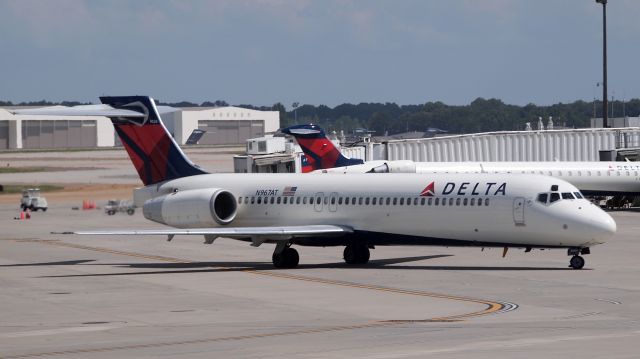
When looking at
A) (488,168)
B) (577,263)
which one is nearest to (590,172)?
(488,168)

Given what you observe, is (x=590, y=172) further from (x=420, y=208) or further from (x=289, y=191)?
(x=420, y=208)

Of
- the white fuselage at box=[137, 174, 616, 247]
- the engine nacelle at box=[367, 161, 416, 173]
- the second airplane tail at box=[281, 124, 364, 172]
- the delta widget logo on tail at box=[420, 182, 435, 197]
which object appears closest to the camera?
the white fuselage at box=[137, 174, 616, 247]

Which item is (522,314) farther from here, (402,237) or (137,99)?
(137,99)

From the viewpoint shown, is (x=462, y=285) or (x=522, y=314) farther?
(x=462, y=285)

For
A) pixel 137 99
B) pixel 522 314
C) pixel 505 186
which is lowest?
pixel 522 314

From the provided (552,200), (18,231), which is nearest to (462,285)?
(552,200)

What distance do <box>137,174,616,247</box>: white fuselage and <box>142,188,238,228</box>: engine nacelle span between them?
46 millimetres

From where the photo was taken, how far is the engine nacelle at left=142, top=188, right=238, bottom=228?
4175 cm

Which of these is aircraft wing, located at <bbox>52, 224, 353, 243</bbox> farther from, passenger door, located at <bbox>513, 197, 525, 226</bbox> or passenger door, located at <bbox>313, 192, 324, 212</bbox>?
passenger door, located at <bbox>513, 197, 525, 226</bbox>

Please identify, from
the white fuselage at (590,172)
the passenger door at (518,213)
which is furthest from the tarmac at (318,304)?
the white fuselage at (590,172)

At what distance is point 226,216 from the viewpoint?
4262 centimetres

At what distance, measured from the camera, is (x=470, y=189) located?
1513 inches

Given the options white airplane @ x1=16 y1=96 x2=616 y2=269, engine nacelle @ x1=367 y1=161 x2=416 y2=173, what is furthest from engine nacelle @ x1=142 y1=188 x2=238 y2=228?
engine nacelle @ x1=367 y1=161 x2=416 y2=173

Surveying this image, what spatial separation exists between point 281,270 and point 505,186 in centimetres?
750
